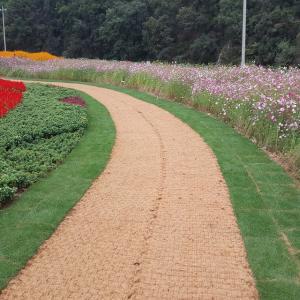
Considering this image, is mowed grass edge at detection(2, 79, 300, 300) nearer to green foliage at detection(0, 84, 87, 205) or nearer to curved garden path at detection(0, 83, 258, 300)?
curved garden path at detection(0, 83, 258, 300)

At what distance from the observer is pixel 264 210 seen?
17.6 ft

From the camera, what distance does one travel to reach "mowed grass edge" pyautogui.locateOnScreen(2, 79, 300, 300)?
392 centimetres

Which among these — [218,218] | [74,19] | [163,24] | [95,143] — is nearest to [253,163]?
[218,218]

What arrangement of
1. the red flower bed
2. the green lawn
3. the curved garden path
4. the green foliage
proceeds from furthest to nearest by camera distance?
the red flower bed → the green foliage → the green lawn → the curved garden path

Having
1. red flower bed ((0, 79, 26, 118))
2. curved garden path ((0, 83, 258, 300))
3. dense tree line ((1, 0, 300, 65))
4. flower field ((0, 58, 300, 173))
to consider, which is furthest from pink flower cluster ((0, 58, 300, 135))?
dense tree line ((1, 0, 300, 65))

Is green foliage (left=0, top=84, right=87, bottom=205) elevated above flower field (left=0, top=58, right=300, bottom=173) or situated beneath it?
situated beneath

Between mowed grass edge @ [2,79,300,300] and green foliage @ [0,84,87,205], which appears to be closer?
mowed grass edge @ [2,79,300,300]

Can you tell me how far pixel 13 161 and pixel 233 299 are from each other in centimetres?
495

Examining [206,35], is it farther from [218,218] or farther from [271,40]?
[218,218]

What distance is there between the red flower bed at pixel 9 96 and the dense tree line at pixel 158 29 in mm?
22881

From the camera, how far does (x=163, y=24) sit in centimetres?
4647

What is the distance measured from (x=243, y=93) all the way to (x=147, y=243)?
20.0ft

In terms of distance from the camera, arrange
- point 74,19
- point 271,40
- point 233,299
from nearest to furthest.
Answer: point 233,299
point 271,40
point 74,19

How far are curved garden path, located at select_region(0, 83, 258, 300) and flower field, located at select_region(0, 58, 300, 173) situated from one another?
1.59 m
